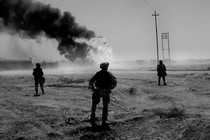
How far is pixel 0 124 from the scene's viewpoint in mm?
6988

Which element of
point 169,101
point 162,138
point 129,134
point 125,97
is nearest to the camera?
point 162,138

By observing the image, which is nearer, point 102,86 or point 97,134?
point 97,134

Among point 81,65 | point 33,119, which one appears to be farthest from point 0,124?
point 81,65

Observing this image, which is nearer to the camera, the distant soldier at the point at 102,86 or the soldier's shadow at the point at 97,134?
the soldier's shadow at the point at 97,134

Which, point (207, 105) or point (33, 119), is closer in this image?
point (33, 119)

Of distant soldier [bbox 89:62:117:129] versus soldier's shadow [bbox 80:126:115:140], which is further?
distant soldier [bbox 89:62:117:129]

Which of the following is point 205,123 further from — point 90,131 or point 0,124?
point 0,124

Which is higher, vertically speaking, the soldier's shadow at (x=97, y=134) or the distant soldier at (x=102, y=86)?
the distant soldier at (x=102, y=86)

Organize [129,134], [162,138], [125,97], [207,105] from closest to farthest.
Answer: [162,138] → [129,134] → [207,105] → [125,97]

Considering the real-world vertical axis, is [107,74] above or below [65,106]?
above

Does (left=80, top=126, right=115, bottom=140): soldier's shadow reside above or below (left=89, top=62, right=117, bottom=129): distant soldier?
below

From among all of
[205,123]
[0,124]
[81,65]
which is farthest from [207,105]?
[81,65]

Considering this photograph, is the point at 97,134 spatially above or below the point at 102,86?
below

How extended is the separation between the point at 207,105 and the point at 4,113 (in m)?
7.66
